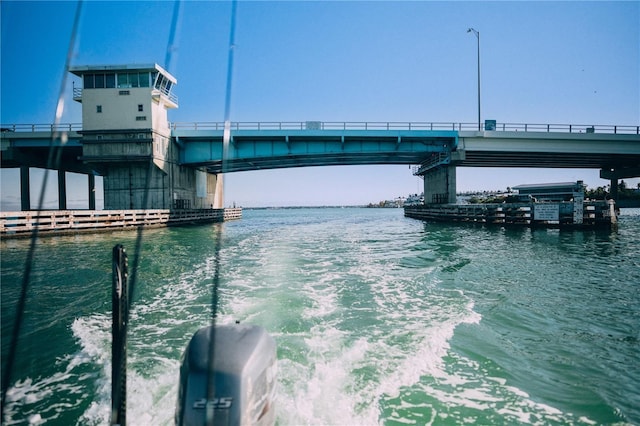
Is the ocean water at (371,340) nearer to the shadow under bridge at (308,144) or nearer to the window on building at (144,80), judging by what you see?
the shadow under bridge at (308,144)

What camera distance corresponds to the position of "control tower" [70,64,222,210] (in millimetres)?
32938

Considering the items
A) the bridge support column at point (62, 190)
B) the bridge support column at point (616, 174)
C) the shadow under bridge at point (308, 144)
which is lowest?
the bridge support column at point (62, 190)

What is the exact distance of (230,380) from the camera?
7.97 feet

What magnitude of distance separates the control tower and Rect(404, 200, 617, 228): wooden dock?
3277 centimetres

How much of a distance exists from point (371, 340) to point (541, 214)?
1127 inches

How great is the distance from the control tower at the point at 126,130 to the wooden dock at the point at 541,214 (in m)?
32.8

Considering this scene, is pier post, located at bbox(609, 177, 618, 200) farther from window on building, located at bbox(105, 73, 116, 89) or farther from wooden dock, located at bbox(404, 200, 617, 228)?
window on building, located at bbox(105, 73, 116, 89)

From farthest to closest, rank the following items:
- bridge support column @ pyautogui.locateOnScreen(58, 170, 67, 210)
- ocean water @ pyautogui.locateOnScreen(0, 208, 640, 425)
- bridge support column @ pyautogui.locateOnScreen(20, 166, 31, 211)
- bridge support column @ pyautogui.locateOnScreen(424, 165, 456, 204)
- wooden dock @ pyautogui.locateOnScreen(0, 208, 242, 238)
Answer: bridge support column @ pyautogui.locateOnScreen(58, 170, 67, 210) < bridge support column @ pyautogui.locateOnScreen(20, 166, 31, 211) < bridge support column @ pyautogui.locateOnScreen(424, 165, 456, 204) < wooden dock @ pyautogui.locateOnScreen(0, 208, 242, 238) < ocean water @ pyautogui.locateOnScreen(0, 208, 640, 425)

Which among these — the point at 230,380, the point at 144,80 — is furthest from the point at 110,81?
the point at 230,380

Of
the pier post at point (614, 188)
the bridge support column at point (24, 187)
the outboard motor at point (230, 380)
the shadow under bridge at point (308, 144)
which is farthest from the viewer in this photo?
the pier post at point (614, 188)

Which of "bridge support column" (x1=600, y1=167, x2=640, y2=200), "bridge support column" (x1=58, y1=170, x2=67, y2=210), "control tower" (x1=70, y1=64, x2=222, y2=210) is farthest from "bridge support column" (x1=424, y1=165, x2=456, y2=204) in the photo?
"bridge support column" (x1=58, y1=170, x2=67, y2=210)

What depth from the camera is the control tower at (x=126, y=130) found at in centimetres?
3294


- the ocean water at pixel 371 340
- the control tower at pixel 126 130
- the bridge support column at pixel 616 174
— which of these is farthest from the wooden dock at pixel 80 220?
the bridge support column at pixel 616 174

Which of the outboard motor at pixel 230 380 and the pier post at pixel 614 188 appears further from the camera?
the pier post at pixel 614 188
